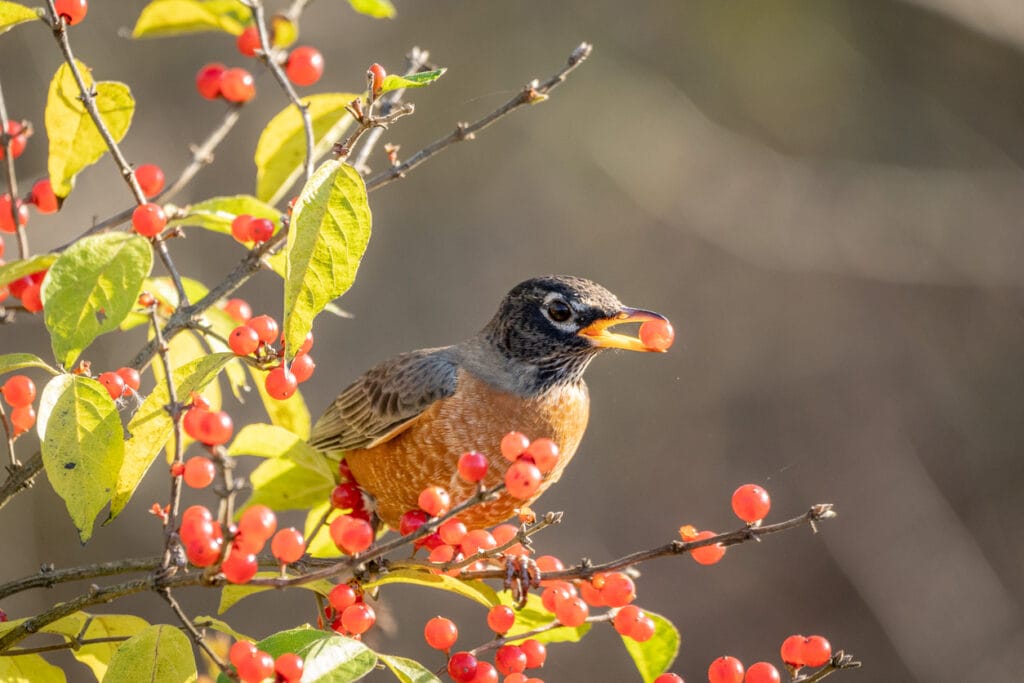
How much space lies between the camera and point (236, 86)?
2348 millimetres

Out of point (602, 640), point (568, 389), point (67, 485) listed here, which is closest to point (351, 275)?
point (67, 485)

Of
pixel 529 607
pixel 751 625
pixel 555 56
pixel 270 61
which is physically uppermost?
pixel 555 56

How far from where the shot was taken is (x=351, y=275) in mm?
1507

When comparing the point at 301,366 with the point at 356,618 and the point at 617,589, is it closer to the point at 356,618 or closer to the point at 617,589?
the point at 356,618

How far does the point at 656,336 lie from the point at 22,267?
1304 millimetres

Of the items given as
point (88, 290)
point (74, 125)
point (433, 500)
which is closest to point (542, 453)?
point (433, 500)

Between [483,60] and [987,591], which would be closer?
[987,591]

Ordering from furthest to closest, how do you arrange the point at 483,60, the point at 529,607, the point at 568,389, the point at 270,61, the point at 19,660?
1. the point at 483,60
2. the point at 568,389
3. the point at 529,607
4. the point at 270,61
5. the point at 19,660

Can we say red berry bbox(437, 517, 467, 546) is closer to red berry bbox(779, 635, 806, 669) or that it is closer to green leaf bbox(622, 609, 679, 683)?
green leaf bbox(622, 609, 679, 683)

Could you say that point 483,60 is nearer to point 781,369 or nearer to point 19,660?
point 781,369

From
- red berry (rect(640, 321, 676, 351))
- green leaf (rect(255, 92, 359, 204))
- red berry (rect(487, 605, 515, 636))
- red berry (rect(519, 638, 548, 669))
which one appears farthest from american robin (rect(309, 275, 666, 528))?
green leaf (rect(255, 92, 359, 204))

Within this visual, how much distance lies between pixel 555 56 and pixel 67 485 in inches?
263

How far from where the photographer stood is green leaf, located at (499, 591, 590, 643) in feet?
6.76

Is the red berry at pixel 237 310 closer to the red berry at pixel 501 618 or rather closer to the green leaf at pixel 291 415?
the green leaf at pixel 291 415
